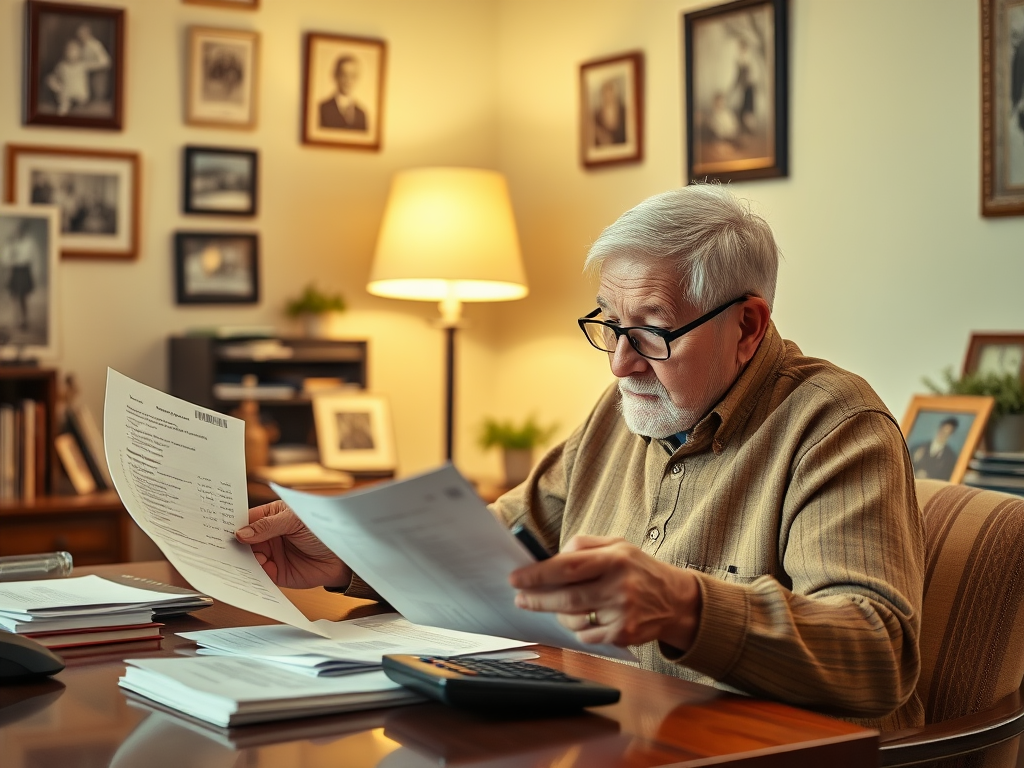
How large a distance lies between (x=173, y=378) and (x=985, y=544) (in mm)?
3072

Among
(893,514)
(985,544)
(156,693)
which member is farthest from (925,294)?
(156,693)

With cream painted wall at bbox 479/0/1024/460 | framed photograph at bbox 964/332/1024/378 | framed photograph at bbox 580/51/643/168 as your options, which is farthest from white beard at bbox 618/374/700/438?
framed photograph at bbox 580/51/643/168

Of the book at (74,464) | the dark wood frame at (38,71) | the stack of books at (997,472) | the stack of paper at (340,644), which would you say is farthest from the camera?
the dark wood frame at (38,71)

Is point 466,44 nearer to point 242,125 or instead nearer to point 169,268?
point 242,125

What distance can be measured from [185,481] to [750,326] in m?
0.76

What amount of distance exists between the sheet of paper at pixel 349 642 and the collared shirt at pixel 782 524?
8.2 inches

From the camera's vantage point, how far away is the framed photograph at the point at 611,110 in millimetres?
3980

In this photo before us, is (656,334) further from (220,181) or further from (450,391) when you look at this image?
(220,181)

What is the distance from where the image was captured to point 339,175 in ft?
14.4

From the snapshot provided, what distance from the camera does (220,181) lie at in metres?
4.19

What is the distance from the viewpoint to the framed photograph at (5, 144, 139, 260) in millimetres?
3902

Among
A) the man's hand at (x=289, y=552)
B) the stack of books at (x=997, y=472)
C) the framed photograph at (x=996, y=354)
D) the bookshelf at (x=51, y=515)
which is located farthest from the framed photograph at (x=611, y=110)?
the man's hand at (x=289, y=552)

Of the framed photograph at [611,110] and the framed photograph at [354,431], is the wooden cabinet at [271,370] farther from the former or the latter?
the framed photograph at [611,110]

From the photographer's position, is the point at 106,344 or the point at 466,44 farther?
the point at 466,44
